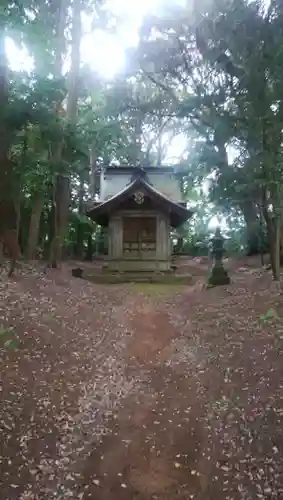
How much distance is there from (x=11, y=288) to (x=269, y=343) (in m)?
5.52

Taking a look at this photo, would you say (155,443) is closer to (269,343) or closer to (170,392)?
(170,392)

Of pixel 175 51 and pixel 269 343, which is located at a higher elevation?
pixel 175 51

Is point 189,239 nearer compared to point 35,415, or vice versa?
point 35,415

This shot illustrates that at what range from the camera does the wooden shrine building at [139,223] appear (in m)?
18.8

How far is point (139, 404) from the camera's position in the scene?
5523 millimetres

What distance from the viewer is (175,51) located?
47.1 ft

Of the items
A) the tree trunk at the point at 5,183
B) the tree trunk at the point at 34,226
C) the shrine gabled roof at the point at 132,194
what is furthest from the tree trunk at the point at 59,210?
the tree trunk at the point at 5,183

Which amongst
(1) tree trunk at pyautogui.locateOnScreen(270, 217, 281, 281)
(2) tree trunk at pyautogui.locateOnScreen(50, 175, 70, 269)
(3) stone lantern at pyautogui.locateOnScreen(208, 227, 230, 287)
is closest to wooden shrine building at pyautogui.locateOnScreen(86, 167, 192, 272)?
(2) tree trunk at pyautogui.locateOnScreen(50, 175, 70, 269)

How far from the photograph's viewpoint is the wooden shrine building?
18.8 m

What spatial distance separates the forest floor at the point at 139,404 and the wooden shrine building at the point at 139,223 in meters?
9.42

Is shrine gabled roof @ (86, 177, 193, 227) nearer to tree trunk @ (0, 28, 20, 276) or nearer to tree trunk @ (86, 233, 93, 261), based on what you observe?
tree trunk @ (86, 233, 93, 261)

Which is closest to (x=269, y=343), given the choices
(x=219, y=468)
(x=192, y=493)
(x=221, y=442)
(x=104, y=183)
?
(x=221, y=442)

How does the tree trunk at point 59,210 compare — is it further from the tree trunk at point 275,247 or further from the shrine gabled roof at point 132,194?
the tree trunk at point 275,247

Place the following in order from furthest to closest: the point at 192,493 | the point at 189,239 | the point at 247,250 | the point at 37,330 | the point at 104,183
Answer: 1. the point at 189,239
2. the point at 247,250
3. the point at 104,183
4. the point at 37,330
5. the point at 192,493
